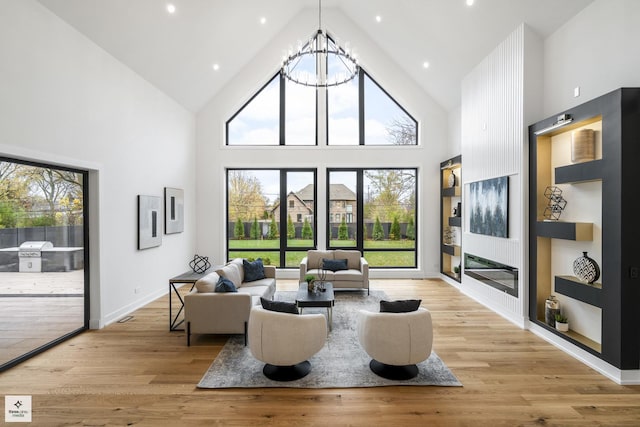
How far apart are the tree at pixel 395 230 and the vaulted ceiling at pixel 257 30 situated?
3.05 m

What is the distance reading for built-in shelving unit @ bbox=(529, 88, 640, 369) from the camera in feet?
10.0

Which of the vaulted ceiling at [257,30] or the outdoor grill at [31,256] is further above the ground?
the vaulted ceiling at [257,30]

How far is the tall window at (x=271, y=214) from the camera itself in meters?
8.05

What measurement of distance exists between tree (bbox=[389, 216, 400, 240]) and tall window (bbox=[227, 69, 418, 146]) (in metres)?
1.99

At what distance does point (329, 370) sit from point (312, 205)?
16.8 feet

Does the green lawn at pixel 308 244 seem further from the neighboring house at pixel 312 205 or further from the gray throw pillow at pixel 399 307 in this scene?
the gray throw pillow at pixel 399 307

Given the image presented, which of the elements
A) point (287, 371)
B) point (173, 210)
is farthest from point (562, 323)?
point (173, 210)

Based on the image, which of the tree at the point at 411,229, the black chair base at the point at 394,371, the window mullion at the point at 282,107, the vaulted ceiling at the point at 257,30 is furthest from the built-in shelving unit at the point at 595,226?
the window mullion at the point at 282,107

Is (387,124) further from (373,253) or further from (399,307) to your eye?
(399,307)

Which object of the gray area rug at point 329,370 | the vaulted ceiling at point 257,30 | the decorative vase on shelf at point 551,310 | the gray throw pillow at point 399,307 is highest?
the vaulted ceiling at point 257,30

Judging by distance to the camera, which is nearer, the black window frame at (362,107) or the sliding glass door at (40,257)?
the sliding glass door at (40,257)

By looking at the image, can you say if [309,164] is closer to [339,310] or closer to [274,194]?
[274,194]

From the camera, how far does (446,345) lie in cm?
395

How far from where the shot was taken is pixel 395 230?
8.06 meters
